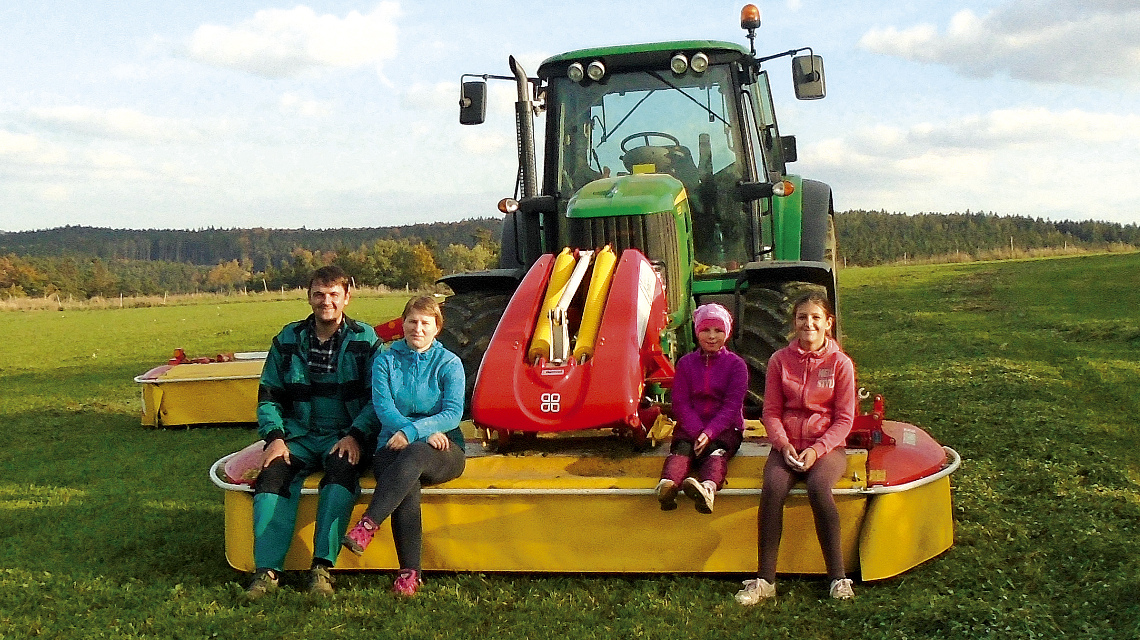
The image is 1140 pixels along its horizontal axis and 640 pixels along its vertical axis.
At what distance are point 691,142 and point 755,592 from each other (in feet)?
13.8

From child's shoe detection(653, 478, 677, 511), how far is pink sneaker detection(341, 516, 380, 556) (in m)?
1.21

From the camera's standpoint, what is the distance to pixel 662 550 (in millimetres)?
4984

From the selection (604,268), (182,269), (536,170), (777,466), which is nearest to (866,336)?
(536,170)

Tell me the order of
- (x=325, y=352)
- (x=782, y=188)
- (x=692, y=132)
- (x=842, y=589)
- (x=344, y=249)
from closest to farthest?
1. (x=842, y=589)
2. (x=325, y=352)
3. (x=782, y=188)
4. (x=692, y=132)
5. (x=344, y=249)

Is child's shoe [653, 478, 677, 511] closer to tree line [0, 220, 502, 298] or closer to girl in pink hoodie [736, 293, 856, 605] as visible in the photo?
girl in pink hoodie [736, 293, 856, 605]

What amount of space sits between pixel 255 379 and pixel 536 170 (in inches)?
131

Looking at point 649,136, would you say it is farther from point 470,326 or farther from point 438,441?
point 438,441

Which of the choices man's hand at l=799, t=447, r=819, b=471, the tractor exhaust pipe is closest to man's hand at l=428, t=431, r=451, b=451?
man's hand at l=799, t=447, r=819, b=471

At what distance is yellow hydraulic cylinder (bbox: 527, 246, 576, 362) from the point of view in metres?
5.66

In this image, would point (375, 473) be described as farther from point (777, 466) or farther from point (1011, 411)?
point (1011, 411)

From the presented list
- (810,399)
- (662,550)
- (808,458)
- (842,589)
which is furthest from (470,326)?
(842,589)

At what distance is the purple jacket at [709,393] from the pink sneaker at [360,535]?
1425mm

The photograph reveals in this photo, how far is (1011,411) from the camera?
8711mm

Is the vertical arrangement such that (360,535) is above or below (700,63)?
below
